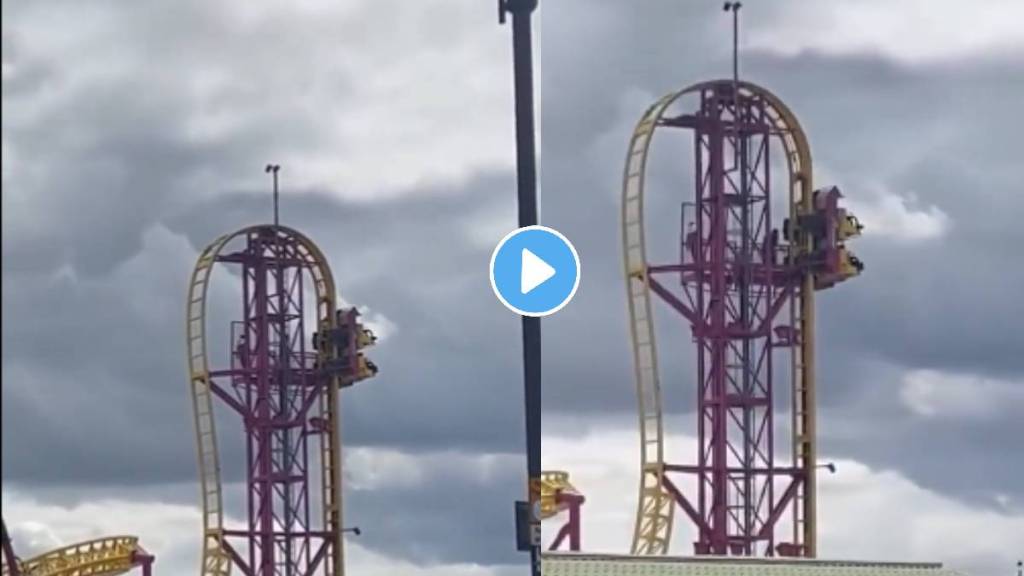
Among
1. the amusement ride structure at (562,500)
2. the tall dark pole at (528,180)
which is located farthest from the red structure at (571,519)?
the tall dark pole at (528,180)

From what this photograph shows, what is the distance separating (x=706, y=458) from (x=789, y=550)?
0.60 m

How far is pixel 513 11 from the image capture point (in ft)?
9.46

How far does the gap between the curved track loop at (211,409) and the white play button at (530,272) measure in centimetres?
32

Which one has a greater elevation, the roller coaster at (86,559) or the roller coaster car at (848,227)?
the roller coaster car at (848,227)

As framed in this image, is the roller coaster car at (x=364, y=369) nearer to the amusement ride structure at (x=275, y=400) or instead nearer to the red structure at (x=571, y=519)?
the amusement ride structure at (x=275, y=400)

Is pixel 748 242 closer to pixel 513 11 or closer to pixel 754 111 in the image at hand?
pixel 754 111

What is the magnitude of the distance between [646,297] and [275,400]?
4.12 metres

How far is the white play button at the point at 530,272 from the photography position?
2924 millimetres

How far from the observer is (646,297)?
22.7 feet

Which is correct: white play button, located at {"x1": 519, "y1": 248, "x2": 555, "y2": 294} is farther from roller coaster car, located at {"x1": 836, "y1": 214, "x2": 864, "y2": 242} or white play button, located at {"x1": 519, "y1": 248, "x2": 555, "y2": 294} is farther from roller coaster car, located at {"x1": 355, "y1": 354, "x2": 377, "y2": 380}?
roller coaster car, located at {"x1": 836, "y1": 214, "x2": 864, "y2": 242}

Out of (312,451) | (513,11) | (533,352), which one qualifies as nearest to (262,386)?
(312,451)

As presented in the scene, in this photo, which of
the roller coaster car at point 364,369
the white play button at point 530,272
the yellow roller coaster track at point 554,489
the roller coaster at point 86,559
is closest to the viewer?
the roller coaster at point 86,559

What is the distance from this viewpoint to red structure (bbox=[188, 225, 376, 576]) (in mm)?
2701

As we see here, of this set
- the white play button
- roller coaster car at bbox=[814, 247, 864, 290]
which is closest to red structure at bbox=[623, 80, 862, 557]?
roller coaster car at bbox=[814, 247, 864, 290]
